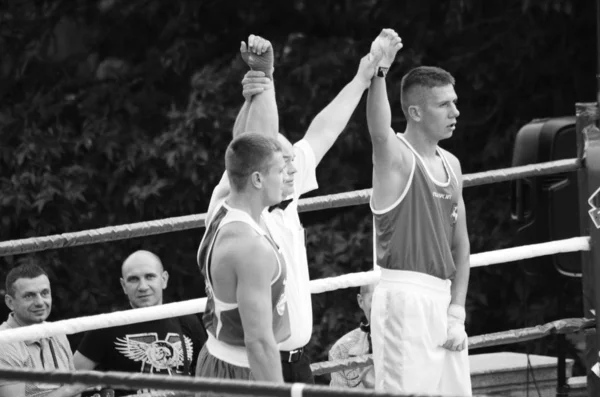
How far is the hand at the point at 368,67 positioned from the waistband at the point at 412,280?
0.61 meters

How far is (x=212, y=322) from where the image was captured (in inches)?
171

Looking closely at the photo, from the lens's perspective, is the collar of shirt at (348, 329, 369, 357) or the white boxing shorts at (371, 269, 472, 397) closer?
the white boxing shorts at (371, 269, 472, 397)

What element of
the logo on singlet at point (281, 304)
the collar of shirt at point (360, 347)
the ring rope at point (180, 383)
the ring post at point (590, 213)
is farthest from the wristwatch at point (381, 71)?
the ring rope at point (180, 383)

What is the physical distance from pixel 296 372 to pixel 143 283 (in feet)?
4.56

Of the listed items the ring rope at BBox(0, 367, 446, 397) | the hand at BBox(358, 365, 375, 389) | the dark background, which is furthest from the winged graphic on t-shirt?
the dark background

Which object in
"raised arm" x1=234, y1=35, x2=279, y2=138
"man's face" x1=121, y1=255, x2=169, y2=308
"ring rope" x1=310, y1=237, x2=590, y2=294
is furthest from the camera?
"man's face" x1=121, y1=255, x2=169, y2=308

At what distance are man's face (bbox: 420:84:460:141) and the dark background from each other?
3330 millimetres

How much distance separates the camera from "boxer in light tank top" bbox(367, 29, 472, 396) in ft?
16.0

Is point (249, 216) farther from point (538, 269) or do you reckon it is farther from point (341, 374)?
point (538, 269)

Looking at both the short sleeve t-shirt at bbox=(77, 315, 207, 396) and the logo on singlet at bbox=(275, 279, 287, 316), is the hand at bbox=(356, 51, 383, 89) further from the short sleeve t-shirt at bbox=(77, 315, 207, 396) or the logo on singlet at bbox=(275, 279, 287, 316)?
the short sleeve t-shirt at bbox=(77, 315, 207, 396)

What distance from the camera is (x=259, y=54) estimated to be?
477 cm

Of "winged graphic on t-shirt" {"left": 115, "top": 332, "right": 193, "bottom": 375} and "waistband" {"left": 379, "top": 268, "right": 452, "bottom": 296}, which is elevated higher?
"waistband" {"left": 379, "top": 268, "right": 452, "bottom": 296}

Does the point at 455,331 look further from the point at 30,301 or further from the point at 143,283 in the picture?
the point at 30,301

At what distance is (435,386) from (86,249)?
4140mm
